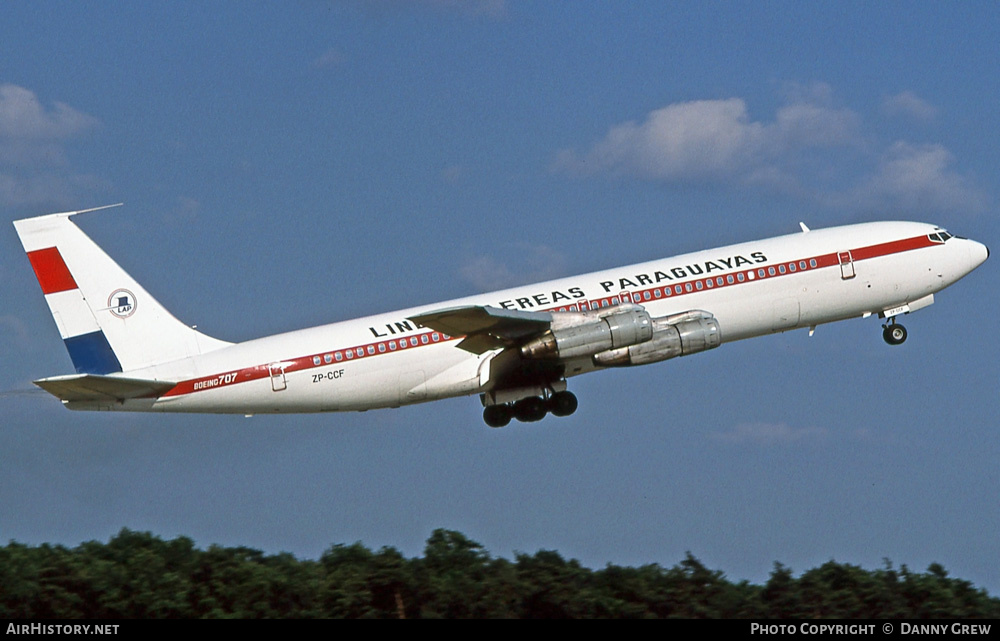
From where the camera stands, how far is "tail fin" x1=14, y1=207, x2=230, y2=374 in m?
46.1

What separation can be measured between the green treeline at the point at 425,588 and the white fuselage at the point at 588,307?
52.5 ft

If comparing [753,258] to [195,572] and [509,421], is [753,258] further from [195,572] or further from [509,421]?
[195,572]

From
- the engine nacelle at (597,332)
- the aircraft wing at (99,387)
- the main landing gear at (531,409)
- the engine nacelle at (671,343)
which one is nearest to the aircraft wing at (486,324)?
the engine nacelle at (597,332)

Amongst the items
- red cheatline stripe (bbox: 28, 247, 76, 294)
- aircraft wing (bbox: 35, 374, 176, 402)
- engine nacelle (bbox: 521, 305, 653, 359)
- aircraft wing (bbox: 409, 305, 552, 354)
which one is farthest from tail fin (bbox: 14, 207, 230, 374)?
engine nacelle (bbox: 521, 305, 653, 359)

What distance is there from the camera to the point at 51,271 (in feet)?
153

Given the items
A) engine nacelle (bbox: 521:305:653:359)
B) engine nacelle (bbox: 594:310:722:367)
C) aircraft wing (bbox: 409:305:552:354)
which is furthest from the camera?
engine nacelle (bbox: 594:310:722:367)

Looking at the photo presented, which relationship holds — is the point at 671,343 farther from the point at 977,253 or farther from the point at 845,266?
the point at 977,253

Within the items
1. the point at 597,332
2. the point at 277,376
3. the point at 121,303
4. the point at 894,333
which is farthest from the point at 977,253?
the point at 121,303

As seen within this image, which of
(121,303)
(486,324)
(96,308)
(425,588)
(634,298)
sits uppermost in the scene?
(121,303)

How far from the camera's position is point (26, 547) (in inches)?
2530

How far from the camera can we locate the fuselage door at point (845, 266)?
158 ft

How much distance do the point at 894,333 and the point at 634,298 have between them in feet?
35.6

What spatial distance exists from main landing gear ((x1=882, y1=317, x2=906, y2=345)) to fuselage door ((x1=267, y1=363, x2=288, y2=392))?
22.1 m

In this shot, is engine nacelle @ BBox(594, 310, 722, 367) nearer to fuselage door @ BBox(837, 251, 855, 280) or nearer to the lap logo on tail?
fuselage door @ BBox(837, 251, 855, 280)
